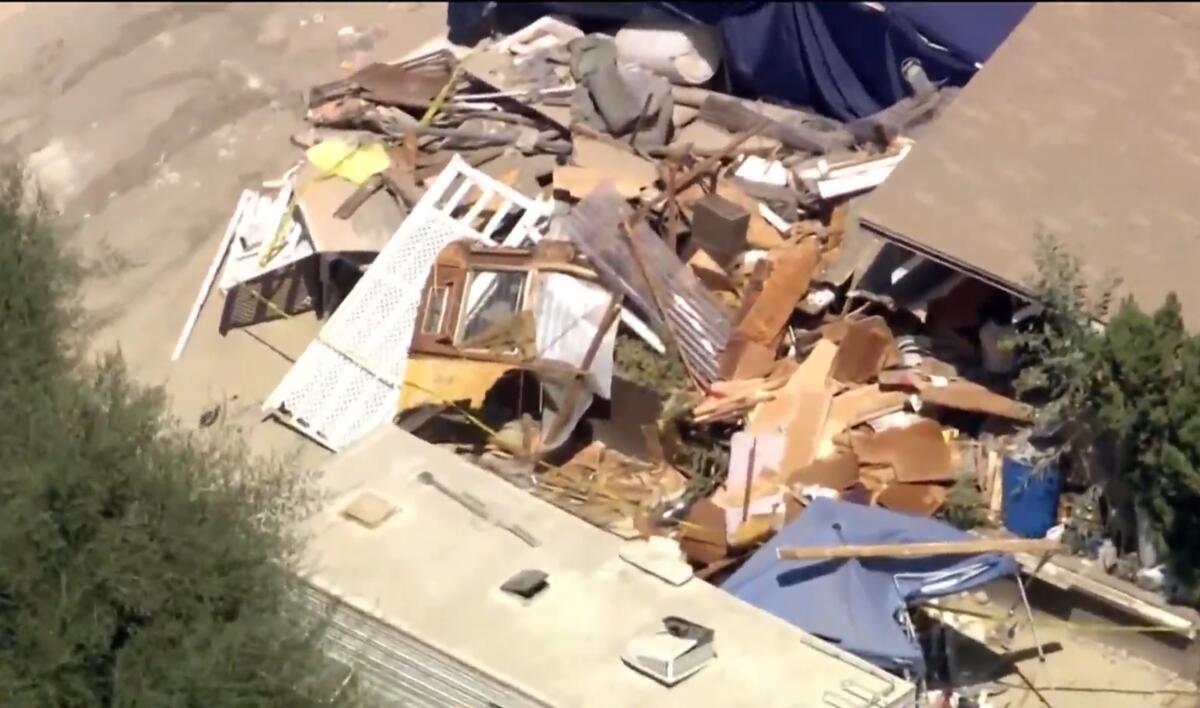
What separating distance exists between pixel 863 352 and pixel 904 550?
2.18 meters

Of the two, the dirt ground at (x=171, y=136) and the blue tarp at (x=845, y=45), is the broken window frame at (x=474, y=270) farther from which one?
the blue tarp at (x=845, y=45)

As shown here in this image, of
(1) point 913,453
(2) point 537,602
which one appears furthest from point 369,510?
(1) point 913,453

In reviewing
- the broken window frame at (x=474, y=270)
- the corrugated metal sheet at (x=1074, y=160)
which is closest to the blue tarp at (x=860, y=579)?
the corrugated metal sheet at (x=1074, y=160)

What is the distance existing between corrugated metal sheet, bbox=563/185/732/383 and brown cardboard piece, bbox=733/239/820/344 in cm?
16

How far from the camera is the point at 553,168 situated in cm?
1297

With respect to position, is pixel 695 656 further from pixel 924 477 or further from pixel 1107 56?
pixel 1107 56


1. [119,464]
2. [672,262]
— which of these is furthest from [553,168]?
[119,464]

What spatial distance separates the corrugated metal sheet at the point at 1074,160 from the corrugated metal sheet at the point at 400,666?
4282 millimetres

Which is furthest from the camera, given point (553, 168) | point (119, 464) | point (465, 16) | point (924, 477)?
point (465, 16)

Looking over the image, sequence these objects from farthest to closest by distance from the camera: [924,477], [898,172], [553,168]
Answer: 1. [553,168]
2. [898,172]
3. [924,477]

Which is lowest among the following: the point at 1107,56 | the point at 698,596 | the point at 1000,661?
the point at 1000,661

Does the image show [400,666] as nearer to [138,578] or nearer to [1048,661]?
[138,578]

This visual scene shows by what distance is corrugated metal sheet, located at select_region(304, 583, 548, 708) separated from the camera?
862cm

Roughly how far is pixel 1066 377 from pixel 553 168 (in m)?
4.30
